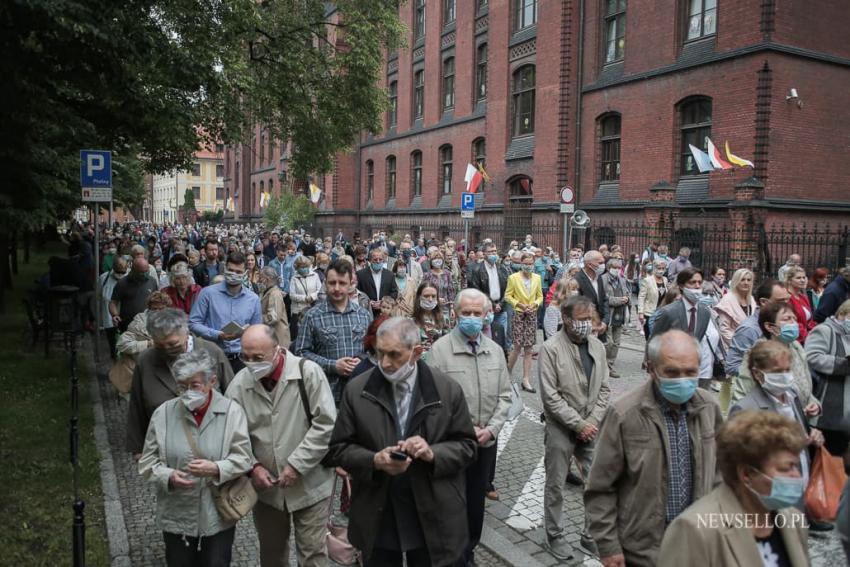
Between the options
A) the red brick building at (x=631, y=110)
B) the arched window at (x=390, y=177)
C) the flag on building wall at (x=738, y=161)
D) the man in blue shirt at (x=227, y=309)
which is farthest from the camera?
the arched window at (x=390, y=177)

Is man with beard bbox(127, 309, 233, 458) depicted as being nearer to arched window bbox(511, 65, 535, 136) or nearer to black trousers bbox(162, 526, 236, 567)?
black trousers bbox(162, 526, 236, 567)

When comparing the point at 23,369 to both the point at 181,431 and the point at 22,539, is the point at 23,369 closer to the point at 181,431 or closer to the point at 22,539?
the point at 22,539

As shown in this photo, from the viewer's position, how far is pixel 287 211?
41.7 m

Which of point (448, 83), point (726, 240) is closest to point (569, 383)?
point (726, 240)

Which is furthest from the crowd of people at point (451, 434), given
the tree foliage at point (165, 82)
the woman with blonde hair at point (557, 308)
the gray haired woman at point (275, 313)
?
the tree foliage at point (165, 82)

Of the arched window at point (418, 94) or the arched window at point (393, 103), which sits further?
the arched window at point (393, 103)

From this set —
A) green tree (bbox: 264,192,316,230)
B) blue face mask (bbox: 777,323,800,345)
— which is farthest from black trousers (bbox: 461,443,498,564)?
green tree (bbox: 264,192,316,230)

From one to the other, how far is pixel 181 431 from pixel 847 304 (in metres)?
5.30

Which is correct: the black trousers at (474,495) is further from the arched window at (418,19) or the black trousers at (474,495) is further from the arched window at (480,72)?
the arched window at (418,19)

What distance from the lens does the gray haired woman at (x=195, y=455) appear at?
3939 mm

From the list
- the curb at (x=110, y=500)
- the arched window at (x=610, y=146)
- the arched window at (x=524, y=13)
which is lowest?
the curb at (x=110, y=500)

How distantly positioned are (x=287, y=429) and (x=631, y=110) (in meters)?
22.9

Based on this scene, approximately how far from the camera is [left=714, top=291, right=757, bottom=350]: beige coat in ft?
25.4

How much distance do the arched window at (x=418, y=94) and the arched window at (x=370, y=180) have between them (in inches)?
234
